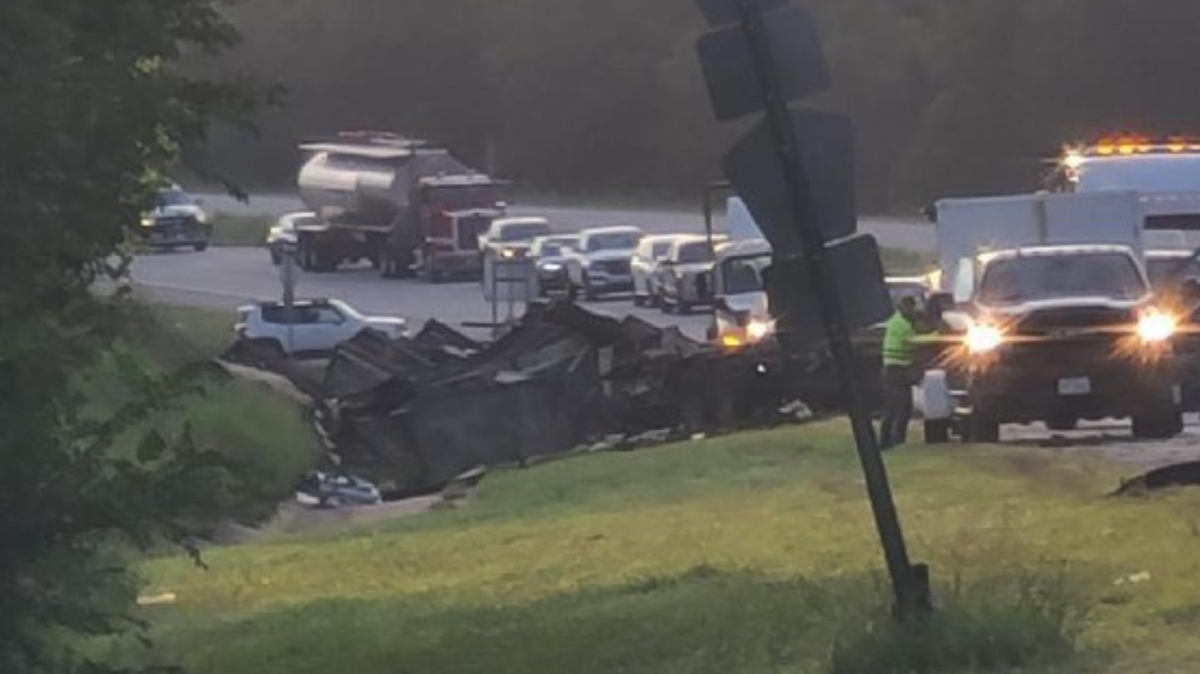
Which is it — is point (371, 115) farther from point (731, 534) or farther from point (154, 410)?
point (154, 410)

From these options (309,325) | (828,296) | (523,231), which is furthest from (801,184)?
(523,231)

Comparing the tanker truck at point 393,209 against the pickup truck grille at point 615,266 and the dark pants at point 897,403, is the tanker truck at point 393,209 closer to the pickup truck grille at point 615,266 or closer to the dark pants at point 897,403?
the pickup truck grille at point 615,266

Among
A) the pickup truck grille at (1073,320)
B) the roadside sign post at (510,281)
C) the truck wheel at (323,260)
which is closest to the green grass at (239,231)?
the truck wheel at (323,260)

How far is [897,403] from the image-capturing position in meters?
28.0

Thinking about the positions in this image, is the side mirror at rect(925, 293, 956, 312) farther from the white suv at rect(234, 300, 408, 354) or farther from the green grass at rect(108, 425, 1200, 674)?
the white suv at rect(234, 300, 408, 354)

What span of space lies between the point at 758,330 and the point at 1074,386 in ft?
36.5

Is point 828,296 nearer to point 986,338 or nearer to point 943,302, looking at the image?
point 986,338

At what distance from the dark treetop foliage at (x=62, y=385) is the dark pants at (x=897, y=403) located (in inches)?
692

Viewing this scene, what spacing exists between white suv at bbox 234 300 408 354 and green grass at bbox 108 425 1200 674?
99.0 feet

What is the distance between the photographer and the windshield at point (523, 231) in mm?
72188

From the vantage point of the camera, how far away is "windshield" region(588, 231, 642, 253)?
228 ft

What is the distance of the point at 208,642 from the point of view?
648 inches

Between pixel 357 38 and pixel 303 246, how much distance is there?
22427 millimetres

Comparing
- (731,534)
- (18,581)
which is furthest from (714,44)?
(731,534)
